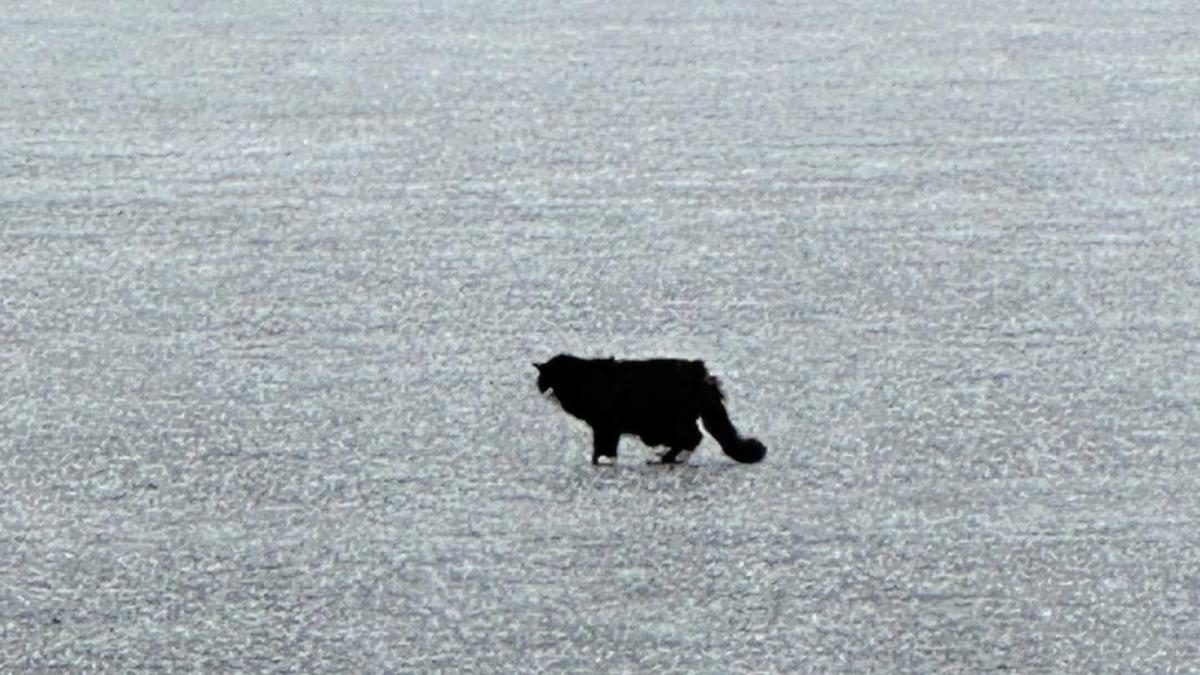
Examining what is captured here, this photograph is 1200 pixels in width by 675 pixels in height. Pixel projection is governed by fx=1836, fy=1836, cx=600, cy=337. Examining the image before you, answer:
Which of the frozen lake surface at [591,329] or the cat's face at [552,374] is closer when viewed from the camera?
the frozen lake surface at [591,329]

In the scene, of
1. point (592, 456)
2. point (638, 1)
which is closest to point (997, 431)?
point (592, 456)

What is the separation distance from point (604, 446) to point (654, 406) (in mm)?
36

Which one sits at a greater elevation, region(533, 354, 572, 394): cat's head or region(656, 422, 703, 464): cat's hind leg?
region(533, 354, 572, 394): cat's head

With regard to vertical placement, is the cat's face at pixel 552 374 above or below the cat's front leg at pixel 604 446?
above

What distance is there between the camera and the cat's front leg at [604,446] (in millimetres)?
1014

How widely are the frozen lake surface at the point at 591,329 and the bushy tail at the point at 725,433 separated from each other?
0.04 ft

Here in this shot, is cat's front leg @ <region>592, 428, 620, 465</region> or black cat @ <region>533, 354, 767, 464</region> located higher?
black cat @ <region>533, 354, 767, 464</region>

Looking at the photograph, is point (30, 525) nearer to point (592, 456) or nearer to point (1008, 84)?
point (592, 456)

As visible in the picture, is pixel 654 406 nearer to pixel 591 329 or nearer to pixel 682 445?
pixel 682 445

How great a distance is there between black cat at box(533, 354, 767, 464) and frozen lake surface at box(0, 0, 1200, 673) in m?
0.01

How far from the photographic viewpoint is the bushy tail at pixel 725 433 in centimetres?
101

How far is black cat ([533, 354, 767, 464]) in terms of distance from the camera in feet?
3.32

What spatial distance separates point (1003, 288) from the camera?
3.85 feet

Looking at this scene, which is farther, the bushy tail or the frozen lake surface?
the bushy tail
